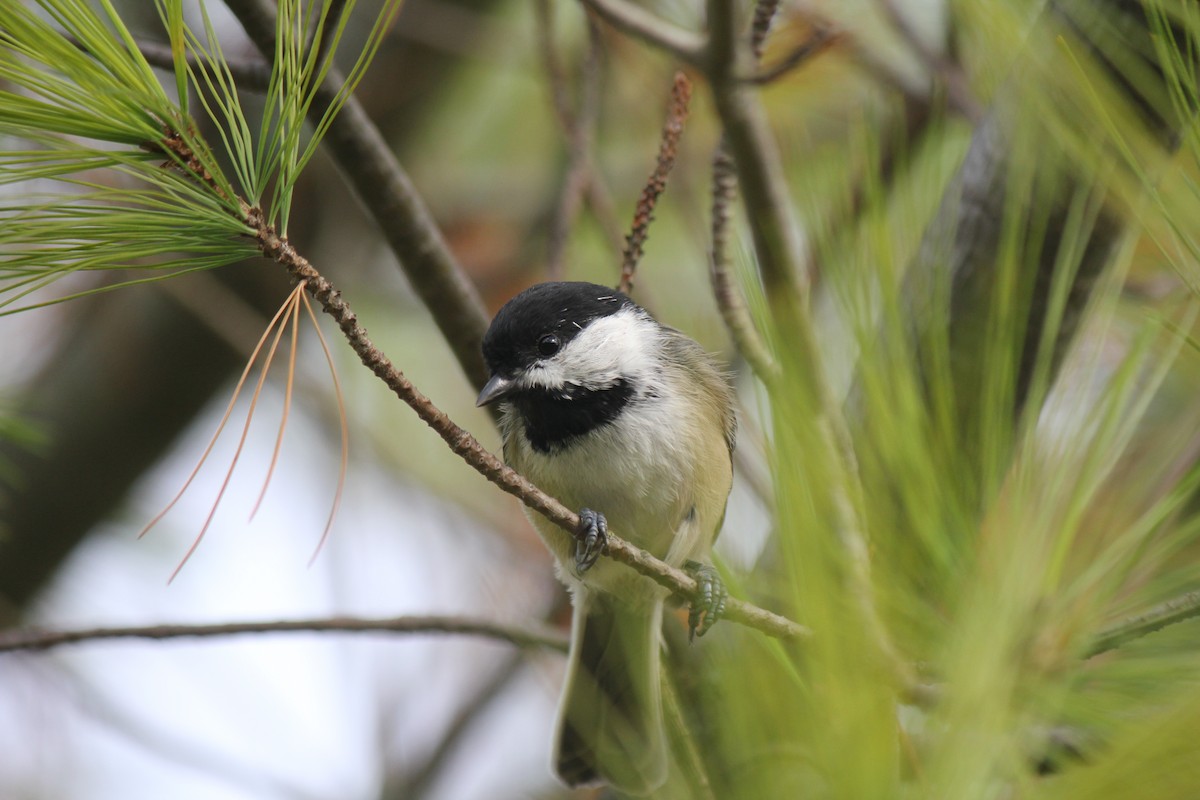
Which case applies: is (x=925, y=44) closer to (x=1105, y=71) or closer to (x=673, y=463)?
(x=1105, y=71)

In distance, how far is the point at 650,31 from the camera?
72.4 inches

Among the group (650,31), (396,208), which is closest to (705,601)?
(396,208)

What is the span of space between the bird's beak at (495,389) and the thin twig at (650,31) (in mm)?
670

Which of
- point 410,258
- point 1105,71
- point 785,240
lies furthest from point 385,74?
point 1105,71

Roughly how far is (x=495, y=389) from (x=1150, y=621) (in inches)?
46.9

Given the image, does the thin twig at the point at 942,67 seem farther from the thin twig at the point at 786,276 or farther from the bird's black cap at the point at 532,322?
the bird's black cap at the point at 532,322

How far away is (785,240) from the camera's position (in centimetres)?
189

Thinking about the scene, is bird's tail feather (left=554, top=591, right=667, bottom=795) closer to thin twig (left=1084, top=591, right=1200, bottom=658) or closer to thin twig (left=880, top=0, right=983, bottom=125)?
thin twig (left=1084, top=591, right=1200, bottom=658)

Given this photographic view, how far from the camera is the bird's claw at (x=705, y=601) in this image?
1.79 meters

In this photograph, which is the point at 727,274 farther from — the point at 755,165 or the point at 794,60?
the point at 794,60

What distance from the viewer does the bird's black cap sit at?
200 cm

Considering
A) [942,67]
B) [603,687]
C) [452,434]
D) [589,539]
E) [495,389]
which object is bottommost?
[603,687]

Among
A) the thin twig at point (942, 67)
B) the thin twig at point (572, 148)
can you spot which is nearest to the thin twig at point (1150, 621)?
the thin twig at point (572, 148)

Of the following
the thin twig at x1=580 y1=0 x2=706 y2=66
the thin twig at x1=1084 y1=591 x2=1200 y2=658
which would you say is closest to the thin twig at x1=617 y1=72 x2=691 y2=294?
the thin twig at x1=580 y1=0 x2=706 y2=66
